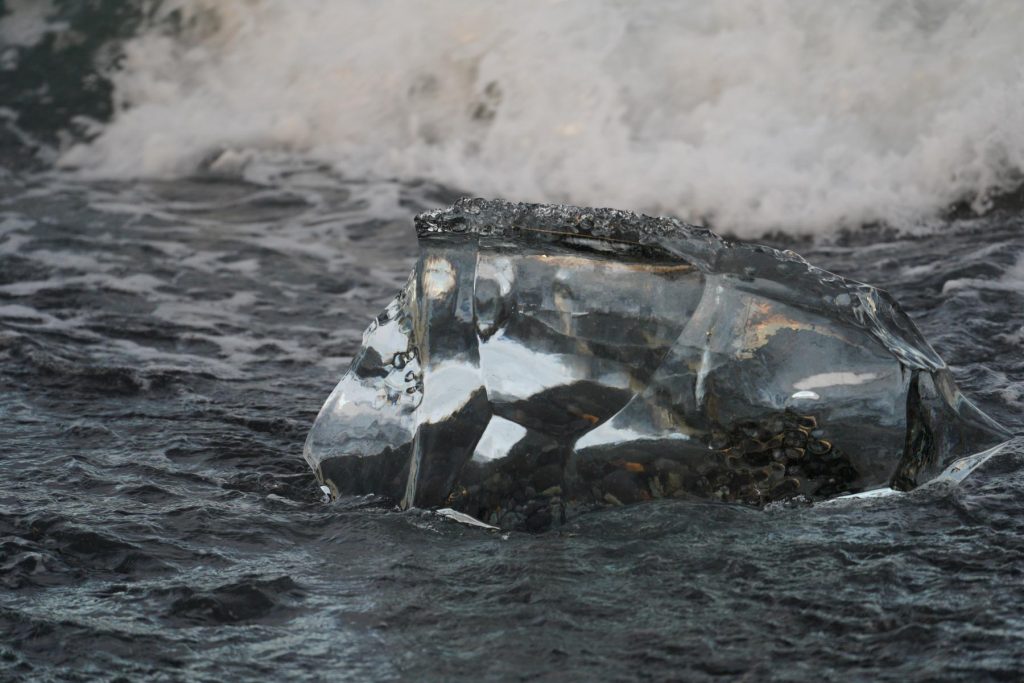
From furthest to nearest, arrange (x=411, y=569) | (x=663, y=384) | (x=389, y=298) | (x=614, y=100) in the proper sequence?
(x=614, y=100) → (x=389, y=298) → (x=663, y=384) → (x=411, y=569)

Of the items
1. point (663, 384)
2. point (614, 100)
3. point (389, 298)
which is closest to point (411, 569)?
point (663, 384)

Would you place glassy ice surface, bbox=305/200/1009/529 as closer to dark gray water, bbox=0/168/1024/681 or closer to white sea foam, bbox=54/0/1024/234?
dark gray water, bbox=0/168/1024/681

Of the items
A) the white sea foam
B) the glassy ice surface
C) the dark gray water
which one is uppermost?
the white sea foam

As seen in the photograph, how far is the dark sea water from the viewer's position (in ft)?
7.32

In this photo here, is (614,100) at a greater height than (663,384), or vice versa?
(614,100)

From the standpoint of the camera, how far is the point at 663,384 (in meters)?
2.69

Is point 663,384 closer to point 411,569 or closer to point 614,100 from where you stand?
point 411,569

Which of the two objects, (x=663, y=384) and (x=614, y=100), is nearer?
(x=663, y=384)

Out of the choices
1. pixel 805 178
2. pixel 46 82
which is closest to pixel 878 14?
pixel 805 178

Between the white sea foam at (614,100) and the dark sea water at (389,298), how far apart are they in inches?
0.8

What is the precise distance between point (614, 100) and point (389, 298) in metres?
2.33

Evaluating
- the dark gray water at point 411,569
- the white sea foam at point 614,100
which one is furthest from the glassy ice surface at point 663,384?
the white sea foam at point 614,100

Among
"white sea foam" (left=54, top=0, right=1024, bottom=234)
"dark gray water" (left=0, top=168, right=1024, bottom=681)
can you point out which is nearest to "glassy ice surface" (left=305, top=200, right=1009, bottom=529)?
"dark gray water" (left=0, top=168, right=1024, bottom=681)

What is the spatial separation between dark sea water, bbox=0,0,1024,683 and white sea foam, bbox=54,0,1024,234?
2cm
